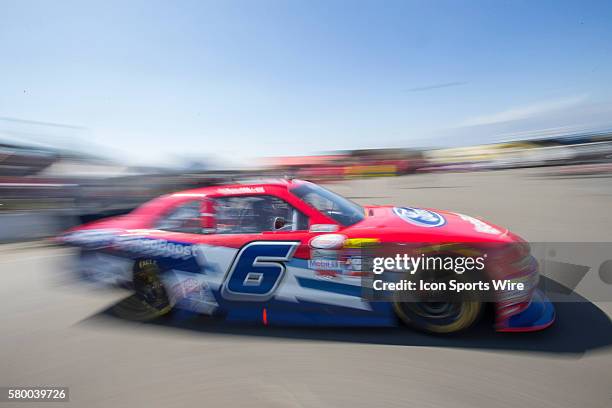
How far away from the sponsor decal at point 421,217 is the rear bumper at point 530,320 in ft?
2.77

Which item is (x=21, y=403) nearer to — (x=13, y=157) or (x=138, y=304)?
(x=138, y=304)

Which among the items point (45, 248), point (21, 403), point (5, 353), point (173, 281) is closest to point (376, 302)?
point (173, 281)

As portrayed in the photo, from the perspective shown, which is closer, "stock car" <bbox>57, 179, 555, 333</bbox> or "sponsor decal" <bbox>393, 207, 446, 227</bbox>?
"stock car" <bbox>57, 179, 555, 333</bbox>

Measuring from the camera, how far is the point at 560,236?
5145 mm

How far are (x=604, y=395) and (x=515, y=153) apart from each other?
23.6 m

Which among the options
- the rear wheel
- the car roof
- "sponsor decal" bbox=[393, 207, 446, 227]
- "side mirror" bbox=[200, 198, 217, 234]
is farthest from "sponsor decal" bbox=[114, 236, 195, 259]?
"sponsor decal" bbox=[393, 207, 446, 227]

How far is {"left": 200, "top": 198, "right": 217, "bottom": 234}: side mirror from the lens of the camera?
9.51ft

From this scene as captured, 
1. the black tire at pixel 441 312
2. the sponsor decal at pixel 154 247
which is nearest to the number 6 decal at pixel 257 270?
the sponsor decal at pixel 154 247

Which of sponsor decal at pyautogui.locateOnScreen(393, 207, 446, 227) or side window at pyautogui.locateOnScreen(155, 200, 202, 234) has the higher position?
side window at pyautogui.locateOnScreen(155, 200, 202, 234)

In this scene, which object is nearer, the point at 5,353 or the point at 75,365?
the point at 75,365

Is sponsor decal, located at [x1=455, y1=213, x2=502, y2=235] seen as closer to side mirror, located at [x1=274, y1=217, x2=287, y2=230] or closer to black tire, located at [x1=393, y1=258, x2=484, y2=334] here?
black tire, located at [x1=393, y1=258, x2=484, y2=334]

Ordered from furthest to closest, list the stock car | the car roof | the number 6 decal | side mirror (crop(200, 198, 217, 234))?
the car roof
side mirror (crop(200, 198, 217, 234))
the number 6 decal
the stock car

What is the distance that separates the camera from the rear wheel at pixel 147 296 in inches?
115

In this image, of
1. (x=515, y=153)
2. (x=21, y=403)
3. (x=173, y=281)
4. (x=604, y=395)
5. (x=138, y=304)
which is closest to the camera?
(x=604, y=395)
